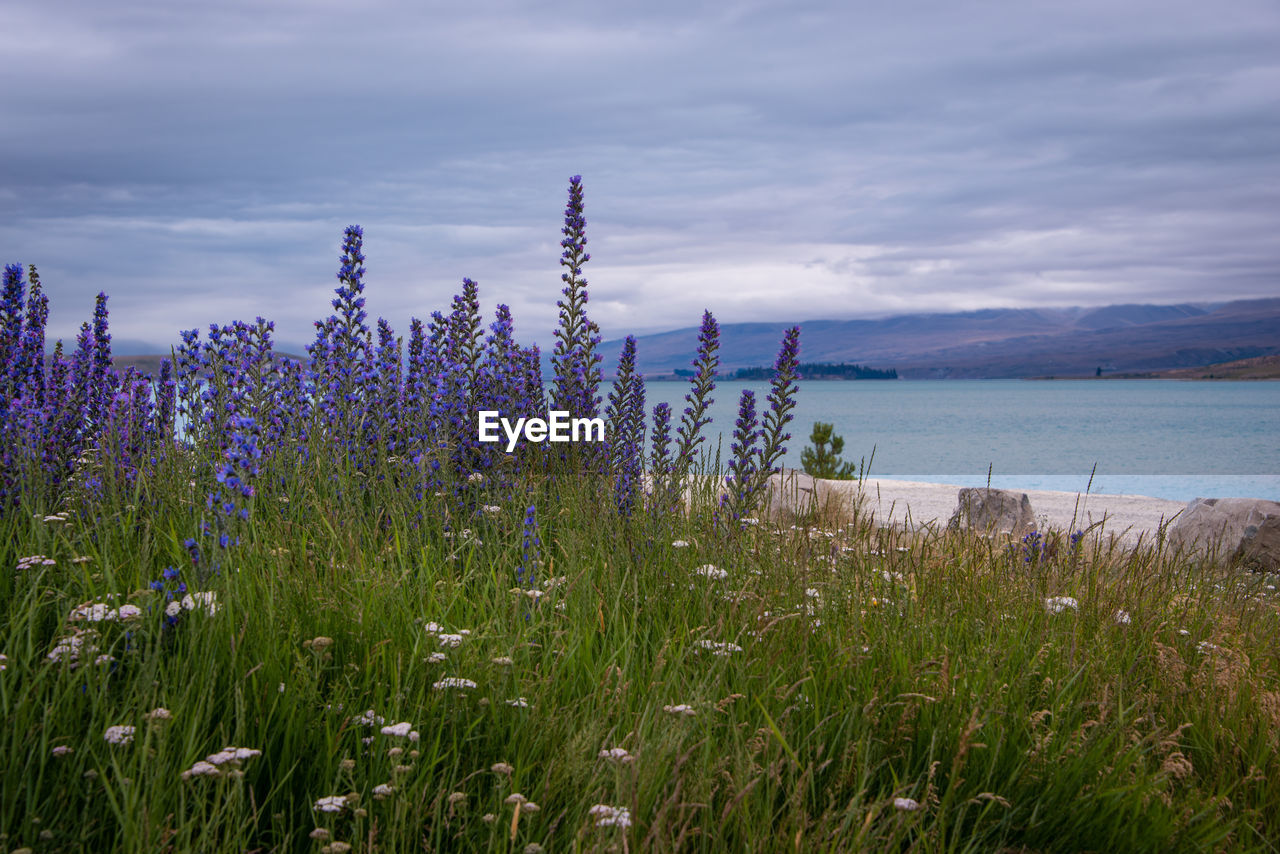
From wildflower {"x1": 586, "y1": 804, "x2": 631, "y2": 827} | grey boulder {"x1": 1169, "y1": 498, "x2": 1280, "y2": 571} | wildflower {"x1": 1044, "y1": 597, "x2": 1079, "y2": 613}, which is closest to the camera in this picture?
wildflower {"x1": 586, "y1": 804, "x2": 631, "y2": 827}

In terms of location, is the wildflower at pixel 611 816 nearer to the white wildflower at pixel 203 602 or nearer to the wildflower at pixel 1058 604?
the white wildflower at pixel 203 602

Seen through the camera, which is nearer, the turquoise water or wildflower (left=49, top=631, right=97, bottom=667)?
wildflower (left=49, top=631, right=97, bottom=667)

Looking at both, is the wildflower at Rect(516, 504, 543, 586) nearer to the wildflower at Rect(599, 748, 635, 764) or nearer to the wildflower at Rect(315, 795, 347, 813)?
the wildflower at Rect(599, 748, 635, 764)

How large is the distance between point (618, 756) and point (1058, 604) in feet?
9.56

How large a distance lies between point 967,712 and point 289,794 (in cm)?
231

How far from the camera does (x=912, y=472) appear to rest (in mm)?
47562

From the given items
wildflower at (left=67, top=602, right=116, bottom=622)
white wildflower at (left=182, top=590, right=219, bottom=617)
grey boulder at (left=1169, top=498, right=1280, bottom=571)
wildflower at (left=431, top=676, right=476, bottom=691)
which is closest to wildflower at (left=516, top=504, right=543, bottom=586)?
wildflower at (left=431, top=676, right=476, bottom=691)

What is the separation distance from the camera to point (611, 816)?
2.19 meters

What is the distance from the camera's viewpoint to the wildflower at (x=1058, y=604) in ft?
13.5

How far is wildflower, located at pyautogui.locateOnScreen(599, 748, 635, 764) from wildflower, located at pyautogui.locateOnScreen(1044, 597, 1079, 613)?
8.81 feet

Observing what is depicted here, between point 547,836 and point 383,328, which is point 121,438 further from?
point 547,836

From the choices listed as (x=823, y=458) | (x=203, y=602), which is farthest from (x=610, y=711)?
(x=823, y=458)

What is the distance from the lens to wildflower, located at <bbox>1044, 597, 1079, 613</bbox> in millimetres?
4117

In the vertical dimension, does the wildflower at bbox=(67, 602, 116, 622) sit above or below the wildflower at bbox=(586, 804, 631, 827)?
above
